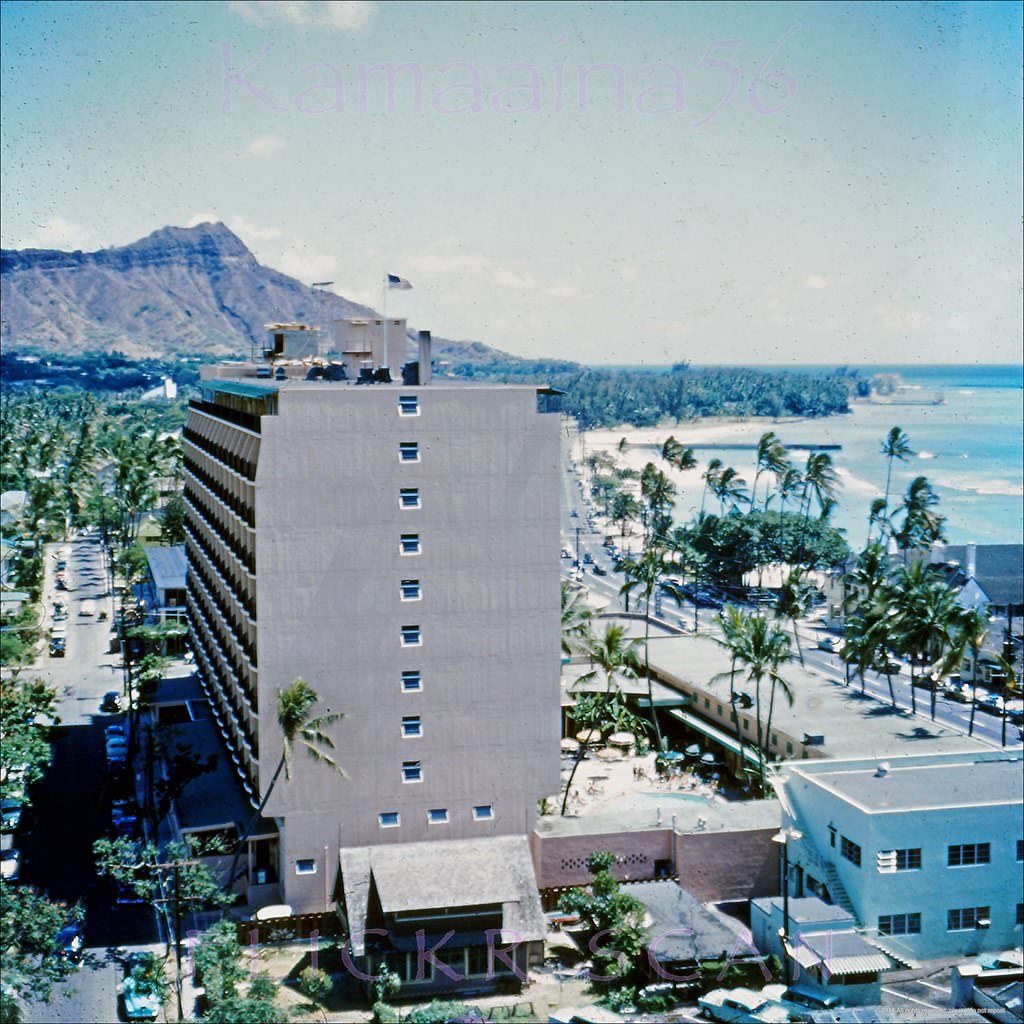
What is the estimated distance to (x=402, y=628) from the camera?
26.4 m

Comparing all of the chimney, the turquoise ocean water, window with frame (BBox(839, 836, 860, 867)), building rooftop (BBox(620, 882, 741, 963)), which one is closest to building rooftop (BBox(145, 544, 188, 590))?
the chimney

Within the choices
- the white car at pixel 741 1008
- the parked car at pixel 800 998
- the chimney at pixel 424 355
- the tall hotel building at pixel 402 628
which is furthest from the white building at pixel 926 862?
the chimney at pixel 424 355

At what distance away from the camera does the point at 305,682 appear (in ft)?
84.8

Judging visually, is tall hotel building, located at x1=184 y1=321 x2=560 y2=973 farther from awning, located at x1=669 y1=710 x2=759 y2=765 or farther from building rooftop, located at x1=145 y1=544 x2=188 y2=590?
building rooftop, located at x1=145 y1=544 x2=188 y2=590

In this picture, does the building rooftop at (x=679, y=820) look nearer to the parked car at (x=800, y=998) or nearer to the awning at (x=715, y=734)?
the parked car at (x=800, y=998)

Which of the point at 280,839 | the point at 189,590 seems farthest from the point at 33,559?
the point at 280,839

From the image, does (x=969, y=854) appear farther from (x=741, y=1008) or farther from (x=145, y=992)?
(x=145, y=992)

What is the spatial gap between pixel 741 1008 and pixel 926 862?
547cm

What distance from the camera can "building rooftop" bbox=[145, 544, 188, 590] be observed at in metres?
50.4

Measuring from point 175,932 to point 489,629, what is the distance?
8487 millimetres

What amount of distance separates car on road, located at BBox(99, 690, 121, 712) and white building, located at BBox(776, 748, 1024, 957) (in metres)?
25.1

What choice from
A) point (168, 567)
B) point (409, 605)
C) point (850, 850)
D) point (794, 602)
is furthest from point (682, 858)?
point (168, 567)

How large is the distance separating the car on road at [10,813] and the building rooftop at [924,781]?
18465mm

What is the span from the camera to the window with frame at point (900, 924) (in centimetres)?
2517
